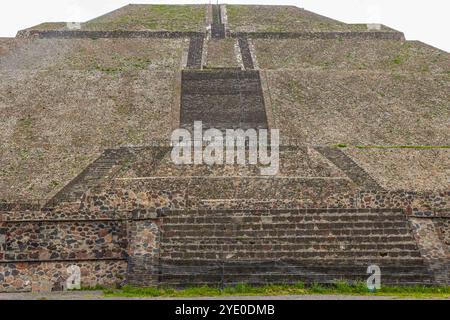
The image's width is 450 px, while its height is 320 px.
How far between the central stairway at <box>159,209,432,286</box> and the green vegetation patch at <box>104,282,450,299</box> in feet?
0.65

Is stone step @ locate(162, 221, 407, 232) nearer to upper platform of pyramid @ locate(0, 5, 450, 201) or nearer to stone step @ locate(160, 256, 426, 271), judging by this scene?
stone step @ locate(160, 256, 426, 271)

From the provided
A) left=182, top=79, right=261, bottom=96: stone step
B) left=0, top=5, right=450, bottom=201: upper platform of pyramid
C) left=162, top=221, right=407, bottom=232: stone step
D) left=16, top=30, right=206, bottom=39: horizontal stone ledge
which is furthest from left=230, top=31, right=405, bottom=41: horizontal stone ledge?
left=162, top=221, right=407, bottom=232: stone step

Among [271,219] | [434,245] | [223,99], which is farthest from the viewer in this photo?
[223,99]

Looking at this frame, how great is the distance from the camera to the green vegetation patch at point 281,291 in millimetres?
11289

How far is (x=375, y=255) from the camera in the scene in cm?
1236

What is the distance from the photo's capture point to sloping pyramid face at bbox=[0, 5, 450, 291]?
40.9 feet

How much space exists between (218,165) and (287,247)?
204 inches

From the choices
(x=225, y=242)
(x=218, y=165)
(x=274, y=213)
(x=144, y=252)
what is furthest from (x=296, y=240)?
(x=218, y=165)

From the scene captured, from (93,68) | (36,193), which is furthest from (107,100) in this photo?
(36,193)

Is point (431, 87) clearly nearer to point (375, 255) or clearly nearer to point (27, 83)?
point (375, 255)

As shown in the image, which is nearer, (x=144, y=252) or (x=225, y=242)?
(x=144, y=252)

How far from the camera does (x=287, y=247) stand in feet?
41.2

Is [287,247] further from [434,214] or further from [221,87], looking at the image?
[221,87]

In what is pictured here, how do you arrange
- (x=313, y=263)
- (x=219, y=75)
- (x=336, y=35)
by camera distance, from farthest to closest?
(x=336, y=35)
(x=219, y=75)
(x=313, y=263)
